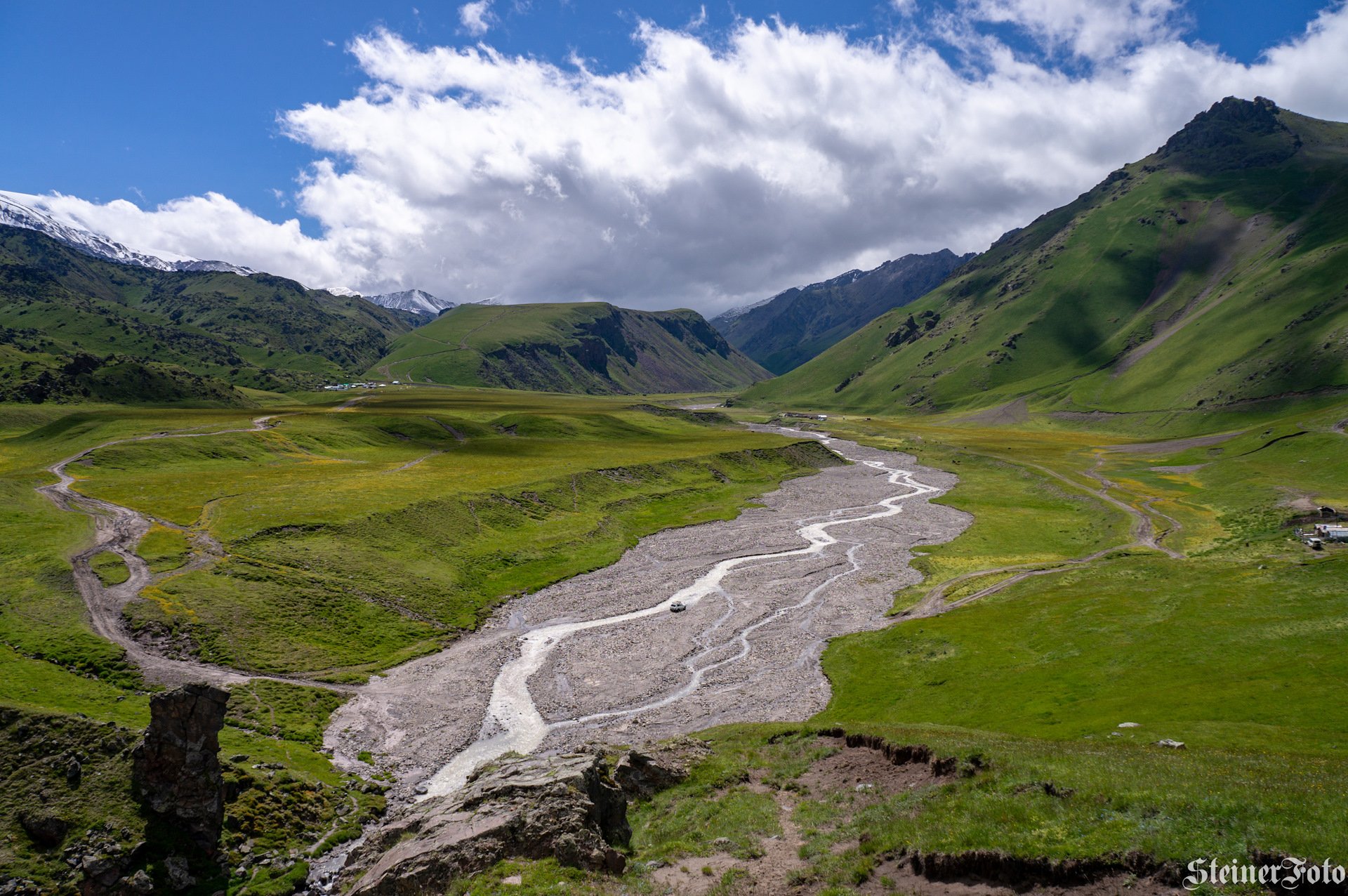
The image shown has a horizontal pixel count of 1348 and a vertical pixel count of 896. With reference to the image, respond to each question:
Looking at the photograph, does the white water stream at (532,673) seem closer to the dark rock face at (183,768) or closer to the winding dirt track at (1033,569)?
the dark rock face at (183,768)

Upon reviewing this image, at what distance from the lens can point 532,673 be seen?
62625mm

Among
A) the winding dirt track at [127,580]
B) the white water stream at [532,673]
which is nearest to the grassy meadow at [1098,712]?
the white water stream at [532,673]

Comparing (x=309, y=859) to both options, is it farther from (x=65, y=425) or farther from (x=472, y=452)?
(x=65, y=425)

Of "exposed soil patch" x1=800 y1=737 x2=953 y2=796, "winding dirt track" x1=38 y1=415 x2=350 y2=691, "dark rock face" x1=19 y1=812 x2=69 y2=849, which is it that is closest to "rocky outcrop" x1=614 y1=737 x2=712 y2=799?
"exposed soil patch" x1=800 y1=737 x2=953 y2=796

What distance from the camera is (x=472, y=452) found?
172625 millimetres

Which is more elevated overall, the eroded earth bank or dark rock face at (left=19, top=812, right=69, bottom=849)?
dark rock face at (left=19, top=812, right=69, bottom=849)

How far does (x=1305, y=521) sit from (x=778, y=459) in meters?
113

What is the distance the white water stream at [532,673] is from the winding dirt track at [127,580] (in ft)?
50.5

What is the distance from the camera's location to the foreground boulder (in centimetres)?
2669

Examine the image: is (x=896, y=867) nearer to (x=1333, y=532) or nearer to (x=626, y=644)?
(x=626, y=644)

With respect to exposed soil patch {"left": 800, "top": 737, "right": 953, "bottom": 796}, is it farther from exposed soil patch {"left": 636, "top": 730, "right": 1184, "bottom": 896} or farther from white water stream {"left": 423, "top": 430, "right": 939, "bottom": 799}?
white water stream {"left": 423, "top": 430, "right": 939, "bottom": 799}

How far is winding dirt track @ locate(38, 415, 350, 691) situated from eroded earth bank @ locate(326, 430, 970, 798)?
1089 cm

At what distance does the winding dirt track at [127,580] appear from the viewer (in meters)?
53.7

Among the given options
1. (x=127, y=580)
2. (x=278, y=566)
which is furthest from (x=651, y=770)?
(x=127, y=580)
